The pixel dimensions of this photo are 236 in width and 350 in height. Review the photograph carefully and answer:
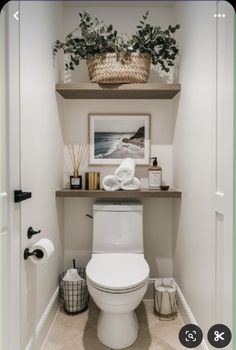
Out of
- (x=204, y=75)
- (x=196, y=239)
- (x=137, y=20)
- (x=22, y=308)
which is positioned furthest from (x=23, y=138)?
(x=137, y=20)

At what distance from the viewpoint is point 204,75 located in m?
1.23

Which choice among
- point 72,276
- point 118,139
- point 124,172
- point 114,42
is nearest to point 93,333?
point 72,276

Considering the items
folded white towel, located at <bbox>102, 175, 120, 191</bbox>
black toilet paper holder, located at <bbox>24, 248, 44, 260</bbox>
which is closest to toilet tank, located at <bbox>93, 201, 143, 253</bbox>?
folded white towel, located at <bbox>102, 175, 120, 191</bbox>

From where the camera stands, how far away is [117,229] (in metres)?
1.74

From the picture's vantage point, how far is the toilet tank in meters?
1.74

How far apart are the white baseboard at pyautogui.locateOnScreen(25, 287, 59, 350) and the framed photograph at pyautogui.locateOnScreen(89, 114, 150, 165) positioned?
100 cm

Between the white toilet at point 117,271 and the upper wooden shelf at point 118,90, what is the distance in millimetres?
780

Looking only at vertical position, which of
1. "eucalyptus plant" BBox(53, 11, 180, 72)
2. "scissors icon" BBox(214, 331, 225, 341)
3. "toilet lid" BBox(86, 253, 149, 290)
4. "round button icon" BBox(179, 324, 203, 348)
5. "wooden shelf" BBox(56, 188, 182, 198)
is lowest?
"round button icon" BBox(179, 324, 203, 348)

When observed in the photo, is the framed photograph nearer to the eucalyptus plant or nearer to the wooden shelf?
the wooden shelf

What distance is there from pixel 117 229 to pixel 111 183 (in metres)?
0.32

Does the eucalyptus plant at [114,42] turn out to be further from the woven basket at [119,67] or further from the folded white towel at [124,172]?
the folded white towel at [124,172]

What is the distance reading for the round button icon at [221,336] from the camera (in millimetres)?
870

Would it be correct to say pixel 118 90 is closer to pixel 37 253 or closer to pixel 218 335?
pixel 37 253

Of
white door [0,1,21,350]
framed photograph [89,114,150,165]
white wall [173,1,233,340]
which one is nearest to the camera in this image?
white door [0,1,21,350]
